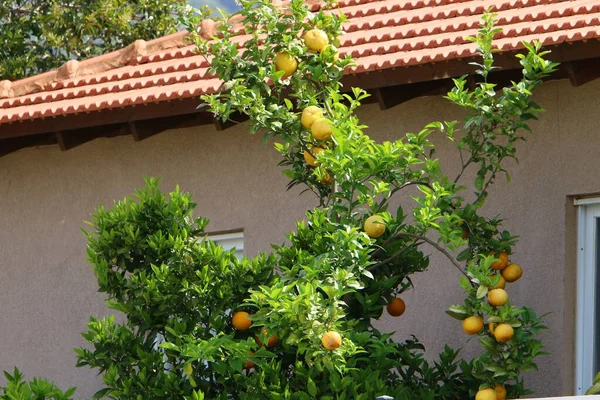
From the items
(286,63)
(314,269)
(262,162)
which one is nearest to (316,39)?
(286,63)

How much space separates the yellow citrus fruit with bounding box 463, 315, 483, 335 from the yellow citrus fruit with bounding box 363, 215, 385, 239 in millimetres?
604

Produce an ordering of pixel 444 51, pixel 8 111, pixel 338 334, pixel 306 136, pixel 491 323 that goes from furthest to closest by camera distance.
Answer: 1. pixel 8 111
2. pixel 444 51
3. pixel 306 136
4. pixel 491 323
5. pixel 338 334

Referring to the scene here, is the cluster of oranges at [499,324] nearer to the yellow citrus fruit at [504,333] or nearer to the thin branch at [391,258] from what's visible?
the yellow citrus fruit at [504,333]

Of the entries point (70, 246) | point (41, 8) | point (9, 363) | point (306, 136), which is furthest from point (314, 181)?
point (41, 8)

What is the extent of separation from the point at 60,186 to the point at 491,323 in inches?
161

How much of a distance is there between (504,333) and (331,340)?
88cm

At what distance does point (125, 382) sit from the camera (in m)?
5.91

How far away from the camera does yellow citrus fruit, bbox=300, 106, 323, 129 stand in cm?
616

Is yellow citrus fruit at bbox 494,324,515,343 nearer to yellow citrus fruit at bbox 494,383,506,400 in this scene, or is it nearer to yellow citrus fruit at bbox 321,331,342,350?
yellow citrus fruit at bbox 494,383,506,400

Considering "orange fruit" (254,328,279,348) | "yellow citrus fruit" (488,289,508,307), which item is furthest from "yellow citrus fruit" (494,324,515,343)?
"orange fruit" (254,328,279,348)

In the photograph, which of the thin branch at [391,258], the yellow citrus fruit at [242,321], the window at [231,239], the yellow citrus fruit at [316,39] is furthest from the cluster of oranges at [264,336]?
the window at [231,239]

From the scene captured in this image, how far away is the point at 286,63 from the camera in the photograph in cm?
632

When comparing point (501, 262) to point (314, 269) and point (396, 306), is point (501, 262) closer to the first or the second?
point (396, 306)

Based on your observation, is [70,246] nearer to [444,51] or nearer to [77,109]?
[77,109]
